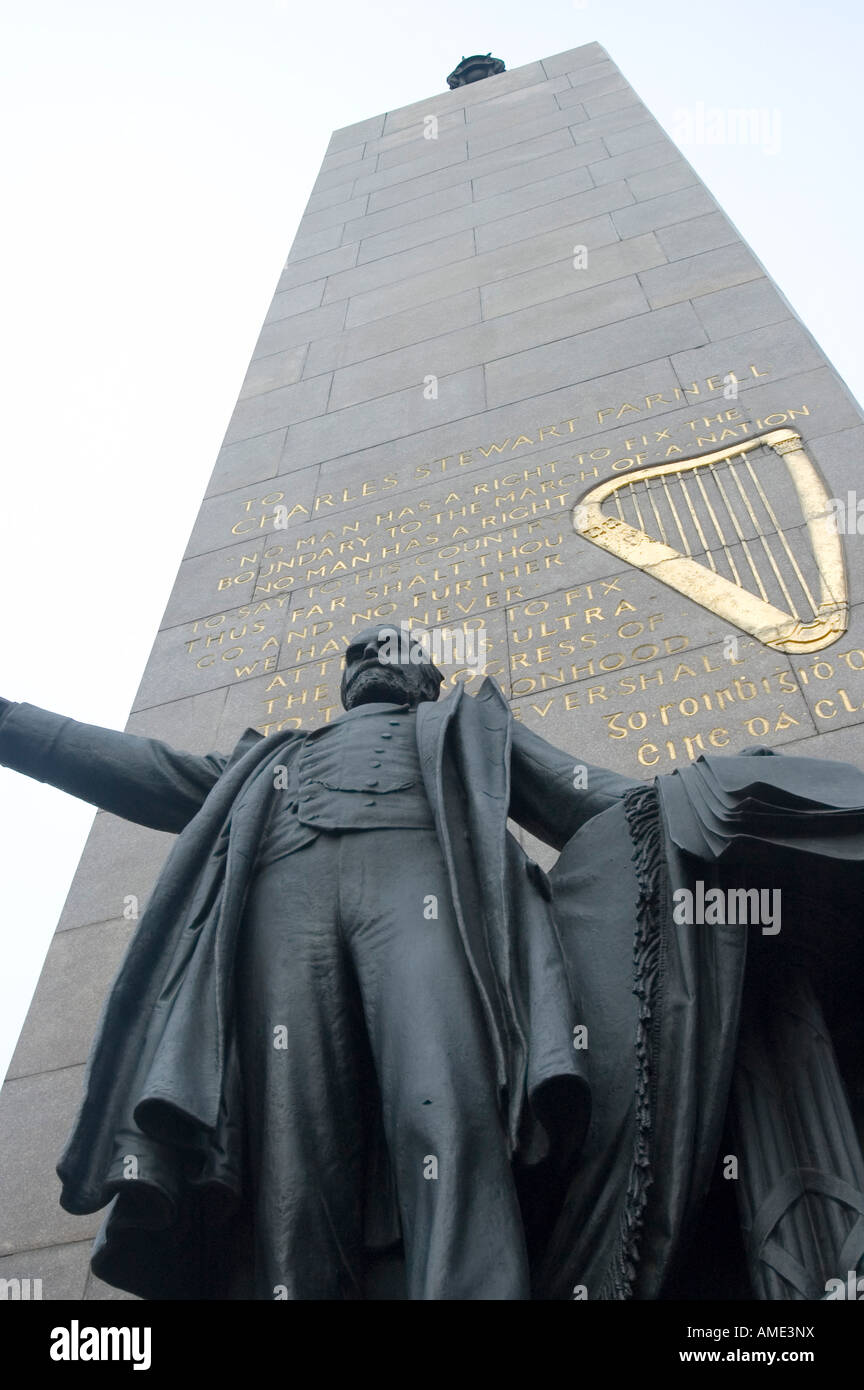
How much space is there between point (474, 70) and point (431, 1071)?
47.7 ft

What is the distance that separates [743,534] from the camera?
6828 millimetres

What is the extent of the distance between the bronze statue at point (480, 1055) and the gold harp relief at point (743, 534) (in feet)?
8.12

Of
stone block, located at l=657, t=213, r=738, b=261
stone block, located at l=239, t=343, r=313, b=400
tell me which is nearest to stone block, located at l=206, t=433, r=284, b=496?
stone block, located at l=239, t=343, r=313, b=400

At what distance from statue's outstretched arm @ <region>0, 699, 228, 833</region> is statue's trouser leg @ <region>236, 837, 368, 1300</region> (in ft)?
2.26

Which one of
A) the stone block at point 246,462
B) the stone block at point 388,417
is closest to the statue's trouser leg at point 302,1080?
the stone block at point 388,417

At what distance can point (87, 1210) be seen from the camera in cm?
336

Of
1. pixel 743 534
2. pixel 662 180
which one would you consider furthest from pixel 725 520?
pixel 662 180

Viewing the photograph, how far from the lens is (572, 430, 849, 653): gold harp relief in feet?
20.6

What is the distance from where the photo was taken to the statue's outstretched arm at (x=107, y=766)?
4543mm

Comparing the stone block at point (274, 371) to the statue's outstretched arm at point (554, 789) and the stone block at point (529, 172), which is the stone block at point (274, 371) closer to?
the stone block at point (529, 172)

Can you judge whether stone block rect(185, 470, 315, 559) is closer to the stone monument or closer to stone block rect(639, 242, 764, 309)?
the stone monument
